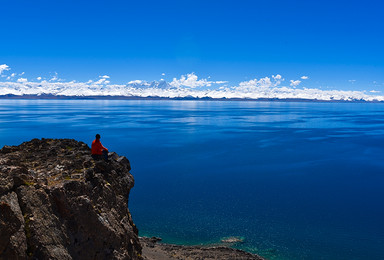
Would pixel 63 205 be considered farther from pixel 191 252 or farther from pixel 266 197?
pixel 266 197

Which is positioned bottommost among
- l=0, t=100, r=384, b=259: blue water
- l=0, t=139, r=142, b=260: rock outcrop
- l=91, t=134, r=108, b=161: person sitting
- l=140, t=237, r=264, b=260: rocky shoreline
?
l=0, t=100, r=384, b=259: blue water

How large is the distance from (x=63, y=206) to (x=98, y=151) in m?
4.50

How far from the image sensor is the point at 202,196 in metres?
41.4

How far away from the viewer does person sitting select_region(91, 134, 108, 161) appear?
17.0m

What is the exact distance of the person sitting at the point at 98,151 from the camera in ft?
55.9

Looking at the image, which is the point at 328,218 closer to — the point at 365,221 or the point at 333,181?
the point at 365,221

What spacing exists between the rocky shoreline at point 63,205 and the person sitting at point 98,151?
426mm

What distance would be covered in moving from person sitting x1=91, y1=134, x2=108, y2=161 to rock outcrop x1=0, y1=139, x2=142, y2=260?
43 centimetres

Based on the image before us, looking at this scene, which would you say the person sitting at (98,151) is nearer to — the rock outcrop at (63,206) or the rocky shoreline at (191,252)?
the rock outcrop at (63,206)

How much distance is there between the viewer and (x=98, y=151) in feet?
56.5

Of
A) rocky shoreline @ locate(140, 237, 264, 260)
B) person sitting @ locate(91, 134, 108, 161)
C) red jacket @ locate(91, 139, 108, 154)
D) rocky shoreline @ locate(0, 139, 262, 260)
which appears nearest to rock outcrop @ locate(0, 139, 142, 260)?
rocky shoreline @ locate(0, 139, 262, 260)

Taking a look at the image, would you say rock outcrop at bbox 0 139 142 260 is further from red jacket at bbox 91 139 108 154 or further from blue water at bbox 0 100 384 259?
blue water at bbox 0 100 384 259

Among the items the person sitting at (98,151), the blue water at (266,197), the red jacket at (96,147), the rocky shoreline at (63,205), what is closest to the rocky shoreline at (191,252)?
the blue water at (266,197)

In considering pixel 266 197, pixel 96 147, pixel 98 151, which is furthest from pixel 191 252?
pixel 266 197
